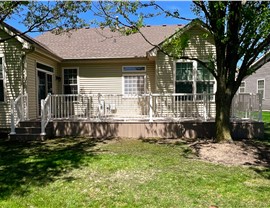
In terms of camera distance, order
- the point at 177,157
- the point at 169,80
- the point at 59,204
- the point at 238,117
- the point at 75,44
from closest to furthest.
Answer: the point at 59,204 < the point at 177,157 < the point at 238,117 < the point at 169,80 < the point at 75,44

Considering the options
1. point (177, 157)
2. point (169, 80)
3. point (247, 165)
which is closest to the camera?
point (247, 165)

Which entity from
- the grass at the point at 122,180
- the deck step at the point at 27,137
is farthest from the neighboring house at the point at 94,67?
the grass at the point at 122,180

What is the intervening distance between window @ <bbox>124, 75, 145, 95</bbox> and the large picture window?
2.05 meters

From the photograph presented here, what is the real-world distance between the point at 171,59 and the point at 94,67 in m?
3.98

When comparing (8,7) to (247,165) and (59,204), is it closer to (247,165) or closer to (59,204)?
(59,204)

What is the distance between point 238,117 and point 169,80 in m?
3.18

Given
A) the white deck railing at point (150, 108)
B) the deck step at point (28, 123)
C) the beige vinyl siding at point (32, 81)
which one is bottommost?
the deck step at point (28, 123)

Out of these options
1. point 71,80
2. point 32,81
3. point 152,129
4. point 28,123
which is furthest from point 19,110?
point 152,129

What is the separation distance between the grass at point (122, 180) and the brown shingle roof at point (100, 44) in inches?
240

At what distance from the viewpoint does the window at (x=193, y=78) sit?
10203mm

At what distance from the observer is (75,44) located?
43.5ft

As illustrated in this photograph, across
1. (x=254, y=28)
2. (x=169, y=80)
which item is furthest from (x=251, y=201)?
(x=169, y=80)

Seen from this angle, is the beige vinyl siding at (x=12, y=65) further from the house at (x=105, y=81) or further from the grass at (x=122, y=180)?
the grass at (x=122, y=180)

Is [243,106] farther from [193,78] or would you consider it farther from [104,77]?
[104,77]
